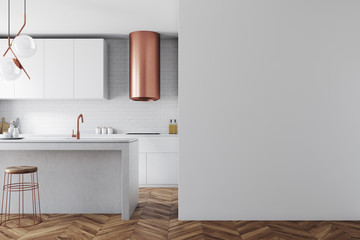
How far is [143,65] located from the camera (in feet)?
18.4

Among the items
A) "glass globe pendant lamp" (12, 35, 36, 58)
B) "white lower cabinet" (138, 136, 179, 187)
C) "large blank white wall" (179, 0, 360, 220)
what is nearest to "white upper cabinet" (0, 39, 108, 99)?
"white lower cabinet" (138, 136, 179, 187)

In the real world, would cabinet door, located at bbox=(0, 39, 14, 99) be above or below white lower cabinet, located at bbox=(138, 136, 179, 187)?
above

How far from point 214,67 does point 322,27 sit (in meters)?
1.27

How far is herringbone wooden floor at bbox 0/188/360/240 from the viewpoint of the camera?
3.04m

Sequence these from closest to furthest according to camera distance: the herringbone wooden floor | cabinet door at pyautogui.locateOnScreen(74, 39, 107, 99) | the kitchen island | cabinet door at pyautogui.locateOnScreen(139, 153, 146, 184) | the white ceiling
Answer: the herringbone wooden floor < the kitchen island < the white ceiling < cabinet door at pyautogui.locateOnScreen(139, 153, 146, 184) < cabinet door at pyautogui.locateOnScreen(74, 39, 107, 99)

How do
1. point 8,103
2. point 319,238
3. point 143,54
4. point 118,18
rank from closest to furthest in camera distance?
1. point 319,238
2. point 118,18
3. point 143,54
4. point 8,103

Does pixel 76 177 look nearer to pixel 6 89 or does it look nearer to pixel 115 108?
pixel 115 108

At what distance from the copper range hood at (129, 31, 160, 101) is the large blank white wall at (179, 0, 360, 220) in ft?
6.95

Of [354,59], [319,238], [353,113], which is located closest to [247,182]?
[319,238]

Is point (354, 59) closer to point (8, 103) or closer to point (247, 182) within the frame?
point (247, 182)

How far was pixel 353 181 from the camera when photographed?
11.7ft

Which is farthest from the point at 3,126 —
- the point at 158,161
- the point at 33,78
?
the point at 158,161

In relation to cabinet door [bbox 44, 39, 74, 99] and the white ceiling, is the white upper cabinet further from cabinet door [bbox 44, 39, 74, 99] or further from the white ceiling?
the white ceiling

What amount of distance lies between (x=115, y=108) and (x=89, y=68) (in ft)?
3.00
